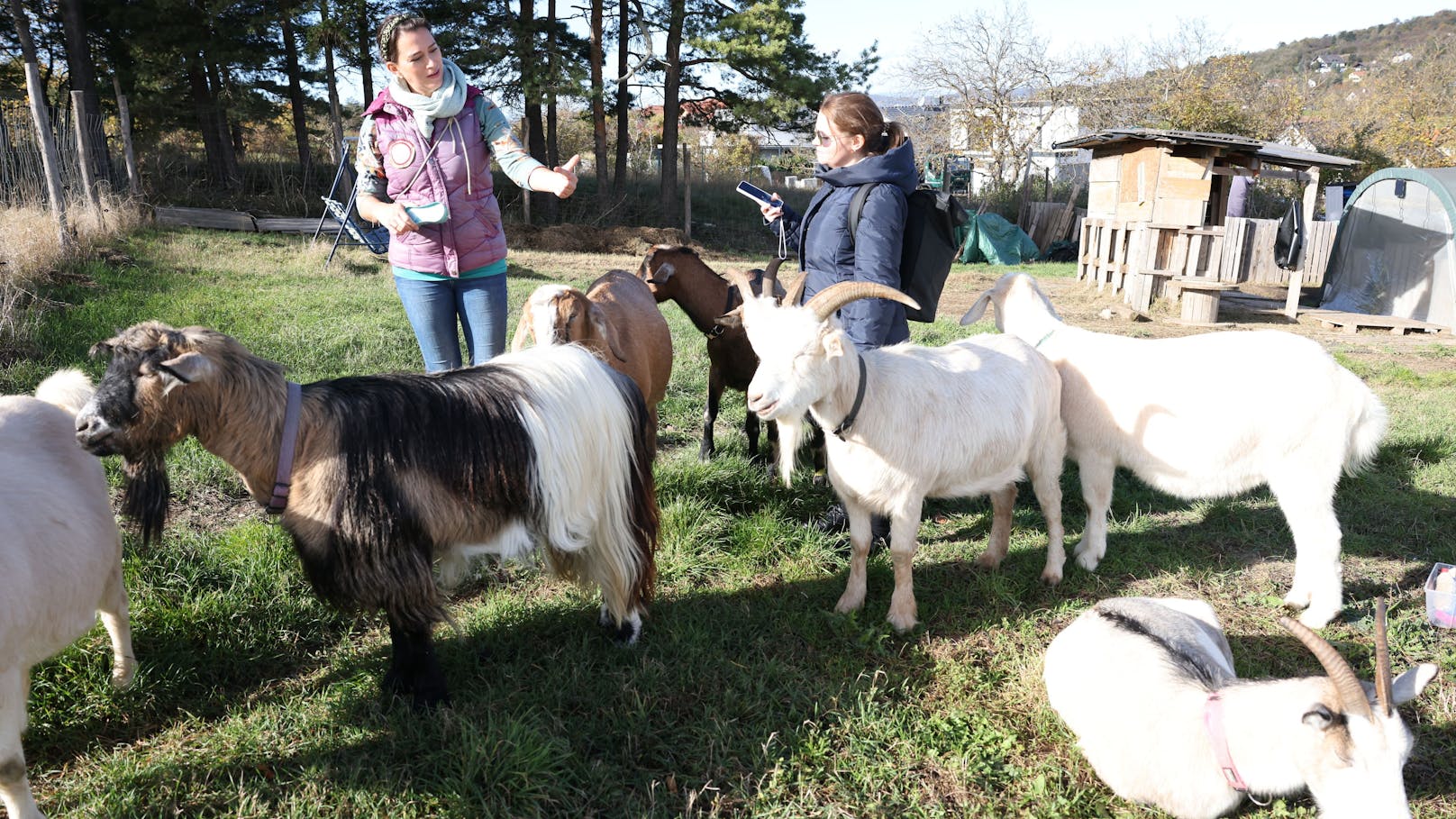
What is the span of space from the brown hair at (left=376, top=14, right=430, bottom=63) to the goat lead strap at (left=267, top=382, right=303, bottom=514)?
1.78m

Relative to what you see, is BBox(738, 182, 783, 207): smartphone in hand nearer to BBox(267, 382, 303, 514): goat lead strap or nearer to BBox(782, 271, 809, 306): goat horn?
BBox(782, 271, 809, 306): goat horn

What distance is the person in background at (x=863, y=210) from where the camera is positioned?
12.2 ft

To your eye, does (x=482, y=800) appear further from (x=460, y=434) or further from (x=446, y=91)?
(x=446, y=91)

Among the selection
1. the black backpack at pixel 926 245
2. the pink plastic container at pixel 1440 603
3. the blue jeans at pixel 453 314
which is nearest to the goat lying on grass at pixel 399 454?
the blue jeans at pixel 453 314

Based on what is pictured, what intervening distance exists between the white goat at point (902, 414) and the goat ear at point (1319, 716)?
156cm

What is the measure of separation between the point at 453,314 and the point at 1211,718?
11.2 ft

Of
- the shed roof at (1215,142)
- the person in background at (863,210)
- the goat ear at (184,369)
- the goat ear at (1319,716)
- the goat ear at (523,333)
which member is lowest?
the goat ear at (1319,716)

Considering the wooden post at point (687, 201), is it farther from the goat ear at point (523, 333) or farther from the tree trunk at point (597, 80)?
the goat ear at point (523, 333)

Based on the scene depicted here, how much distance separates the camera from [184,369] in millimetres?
2275

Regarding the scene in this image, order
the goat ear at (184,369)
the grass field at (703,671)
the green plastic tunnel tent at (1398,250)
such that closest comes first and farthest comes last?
the goat ear at (184,369), the grass field at (703,671), the green plastic tunnel tent at (1398,250)

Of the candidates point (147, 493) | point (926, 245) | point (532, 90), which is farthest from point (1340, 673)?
point (532, 90)

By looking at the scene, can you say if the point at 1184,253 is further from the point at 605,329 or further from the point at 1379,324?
the point at 605,329

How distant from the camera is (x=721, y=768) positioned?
2.68 m

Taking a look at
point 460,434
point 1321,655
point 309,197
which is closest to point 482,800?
point 460,434
